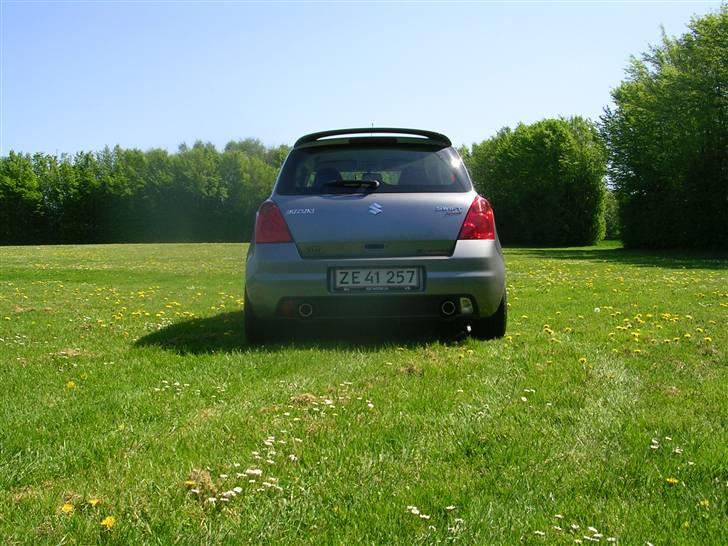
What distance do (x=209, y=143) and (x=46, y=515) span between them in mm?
85719

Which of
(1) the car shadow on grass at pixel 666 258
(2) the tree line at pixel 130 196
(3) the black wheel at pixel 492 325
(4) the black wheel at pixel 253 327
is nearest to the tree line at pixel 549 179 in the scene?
(2) the tree line at pixel 130 196

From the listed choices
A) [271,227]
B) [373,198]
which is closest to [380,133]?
[373,198]

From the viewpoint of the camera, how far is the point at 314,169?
6.13m

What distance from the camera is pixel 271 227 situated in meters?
5.71

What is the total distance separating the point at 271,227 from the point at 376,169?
1.07 m

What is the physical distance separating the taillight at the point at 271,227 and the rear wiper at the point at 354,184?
0.53 metres

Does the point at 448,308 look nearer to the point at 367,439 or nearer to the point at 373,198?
the point at 373,198

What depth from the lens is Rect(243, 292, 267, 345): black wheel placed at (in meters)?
5.95

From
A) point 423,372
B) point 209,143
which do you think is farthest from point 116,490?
point 209,143

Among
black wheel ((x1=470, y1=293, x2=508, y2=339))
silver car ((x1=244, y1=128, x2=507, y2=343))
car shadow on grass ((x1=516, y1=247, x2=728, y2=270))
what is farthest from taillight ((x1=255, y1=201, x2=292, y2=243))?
car shadow on grass ((x1=516, y1=247, x2=728, y2=270))

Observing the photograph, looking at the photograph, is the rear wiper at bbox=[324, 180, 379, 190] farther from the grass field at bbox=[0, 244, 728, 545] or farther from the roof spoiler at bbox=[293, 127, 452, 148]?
the grass field at bbox=[0, 244, 728, 545]

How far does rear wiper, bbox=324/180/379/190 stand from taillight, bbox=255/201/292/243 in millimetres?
526

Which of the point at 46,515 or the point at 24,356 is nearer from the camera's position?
the point at 46,515

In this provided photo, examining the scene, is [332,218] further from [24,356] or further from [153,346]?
[24,356]
